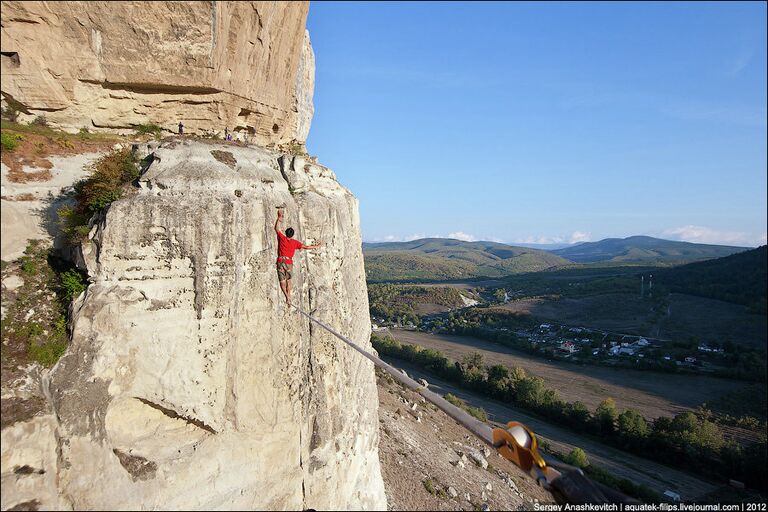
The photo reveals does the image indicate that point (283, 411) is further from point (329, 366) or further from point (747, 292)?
point (747, 292)

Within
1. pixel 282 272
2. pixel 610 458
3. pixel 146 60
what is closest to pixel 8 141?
pixel 146 60

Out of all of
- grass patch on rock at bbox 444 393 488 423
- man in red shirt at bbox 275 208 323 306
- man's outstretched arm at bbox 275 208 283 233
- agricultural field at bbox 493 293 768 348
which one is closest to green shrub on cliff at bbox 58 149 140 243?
man's outstretched arm at bbox 275 208 283 233

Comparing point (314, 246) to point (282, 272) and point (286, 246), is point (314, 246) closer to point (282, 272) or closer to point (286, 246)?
point (286, 246)

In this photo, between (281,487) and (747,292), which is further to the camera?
(747,292)

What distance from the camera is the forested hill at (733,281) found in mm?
38594

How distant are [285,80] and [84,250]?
670 centimetres

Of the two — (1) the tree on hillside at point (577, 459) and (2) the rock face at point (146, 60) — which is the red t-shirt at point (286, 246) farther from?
(1) the tree on hillside at point (577, 459)

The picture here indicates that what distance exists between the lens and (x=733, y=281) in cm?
4831

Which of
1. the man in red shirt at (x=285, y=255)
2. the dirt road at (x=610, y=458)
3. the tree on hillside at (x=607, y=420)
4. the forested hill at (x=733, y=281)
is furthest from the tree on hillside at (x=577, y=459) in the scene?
the man in red shirt at (x=285, y=255)

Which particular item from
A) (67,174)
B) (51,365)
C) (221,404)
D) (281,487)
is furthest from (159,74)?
(281,487)

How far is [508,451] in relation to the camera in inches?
147

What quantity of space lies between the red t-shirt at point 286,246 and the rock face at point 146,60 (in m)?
4.23

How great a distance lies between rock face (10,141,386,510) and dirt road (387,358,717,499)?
2972 cm

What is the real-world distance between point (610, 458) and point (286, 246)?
35935 millimetres
